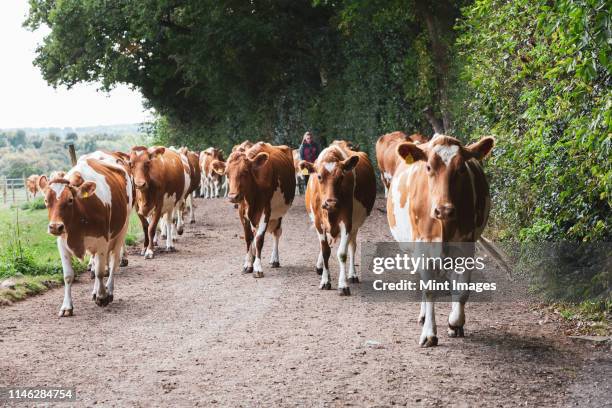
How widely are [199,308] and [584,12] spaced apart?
5.98 meters

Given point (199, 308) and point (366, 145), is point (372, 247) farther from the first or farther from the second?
point (366, 145)

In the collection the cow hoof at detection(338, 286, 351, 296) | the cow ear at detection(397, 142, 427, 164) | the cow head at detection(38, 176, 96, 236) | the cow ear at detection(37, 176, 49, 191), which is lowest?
the cow hoof at detection(338, 286, 351, 296)

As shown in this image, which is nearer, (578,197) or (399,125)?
(578,197)

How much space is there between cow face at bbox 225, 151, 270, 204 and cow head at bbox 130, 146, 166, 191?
2.73m

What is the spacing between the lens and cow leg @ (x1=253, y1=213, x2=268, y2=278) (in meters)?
12.5

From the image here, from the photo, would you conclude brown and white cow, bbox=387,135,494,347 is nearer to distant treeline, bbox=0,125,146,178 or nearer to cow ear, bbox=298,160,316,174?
cow ear, bbox=298,160,316,174

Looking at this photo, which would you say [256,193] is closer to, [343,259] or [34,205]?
[343,259]

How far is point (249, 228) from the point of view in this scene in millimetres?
13047

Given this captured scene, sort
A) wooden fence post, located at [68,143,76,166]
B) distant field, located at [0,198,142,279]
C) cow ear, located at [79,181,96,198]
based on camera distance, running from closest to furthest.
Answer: cow ear, located at [79,181,96,198]
distant field, located at [0,198,142,279]
wooden fence post, located at [68,143,76,166]

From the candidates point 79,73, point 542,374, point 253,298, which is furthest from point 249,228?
point 79,73

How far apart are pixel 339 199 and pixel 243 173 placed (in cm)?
231

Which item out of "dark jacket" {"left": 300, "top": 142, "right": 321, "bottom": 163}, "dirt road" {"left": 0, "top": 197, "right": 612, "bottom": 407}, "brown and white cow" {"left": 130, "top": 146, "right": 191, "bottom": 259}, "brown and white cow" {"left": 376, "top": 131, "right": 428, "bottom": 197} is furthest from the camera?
"dark jacket" {"left": 300, "top": 142, "right": 321, "bottom": 163}

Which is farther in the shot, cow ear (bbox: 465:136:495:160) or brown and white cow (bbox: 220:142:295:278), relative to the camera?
brown and white cow (bbox: 220:142:295:278)

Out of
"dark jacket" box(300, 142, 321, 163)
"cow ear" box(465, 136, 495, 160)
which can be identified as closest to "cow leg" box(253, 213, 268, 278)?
"cow ear" box(465, 136, 495, 160)
